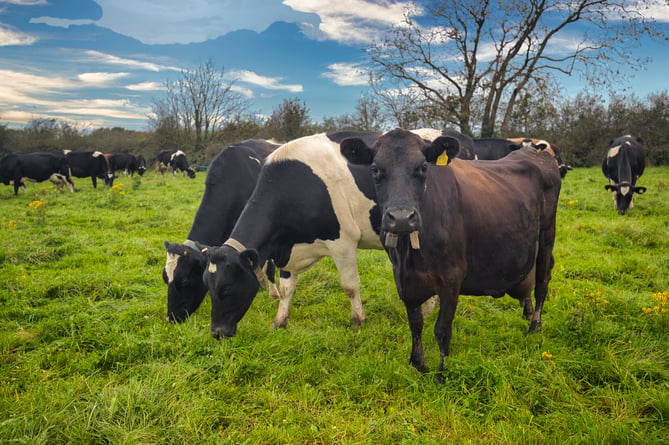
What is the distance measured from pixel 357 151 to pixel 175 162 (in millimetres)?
25724

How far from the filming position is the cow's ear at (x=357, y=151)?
317 centimetres

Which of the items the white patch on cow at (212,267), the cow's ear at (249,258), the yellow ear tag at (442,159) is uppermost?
the yellow ear tag at (442,159)

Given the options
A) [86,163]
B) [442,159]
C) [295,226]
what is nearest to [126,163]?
[86,163]

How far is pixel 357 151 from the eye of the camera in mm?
3262

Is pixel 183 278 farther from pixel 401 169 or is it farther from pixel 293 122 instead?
pixel 293 122

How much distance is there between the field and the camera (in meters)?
2.73

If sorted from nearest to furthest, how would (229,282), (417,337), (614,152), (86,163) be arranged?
(417,337) → (229,282) → (614,152) → (86,163)

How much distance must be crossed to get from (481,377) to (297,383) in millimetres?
1562

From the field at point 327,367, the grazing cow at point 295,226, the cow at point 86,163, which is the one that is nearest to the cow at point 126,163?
the cow at point 86,163

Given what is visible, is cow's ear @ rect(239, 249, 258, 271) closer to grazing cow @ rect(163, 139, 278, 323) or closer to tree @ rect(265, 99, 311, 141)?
grazing cow @ rect(163, 139, 278, 323)

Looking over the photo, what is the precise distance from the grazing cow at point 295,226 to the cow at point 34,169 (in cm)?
1814

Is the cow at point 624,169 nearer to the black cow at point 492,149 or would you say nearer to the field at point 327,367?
the black cow at point 492,149

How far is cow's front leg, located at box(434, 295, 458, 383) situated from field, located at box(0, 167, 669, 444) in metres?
0.11

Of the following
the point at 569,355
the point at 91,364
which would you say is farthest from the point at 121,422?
the point at 569,355
